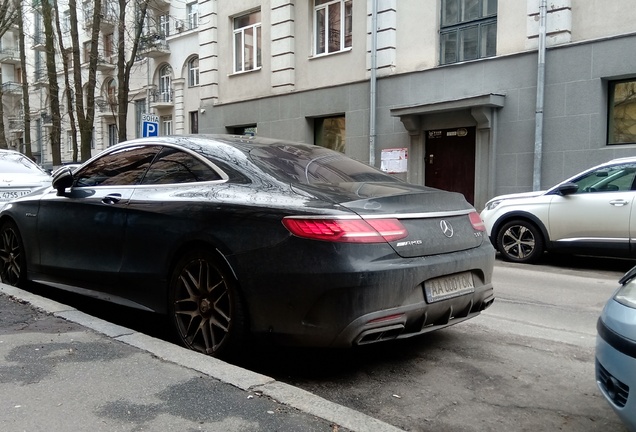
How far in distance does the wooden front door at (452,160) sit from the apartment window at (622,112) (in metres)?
3.18

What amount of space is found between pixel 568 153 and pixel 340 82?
699 centimetres

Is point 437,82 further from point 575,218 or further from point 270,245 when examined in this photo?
point 270,245

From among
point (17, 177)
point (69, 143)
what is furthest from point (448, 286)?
point (69, 143)

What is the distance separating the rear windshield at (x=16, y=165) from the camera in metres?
9.00

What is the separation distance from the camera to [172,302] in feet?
13.0

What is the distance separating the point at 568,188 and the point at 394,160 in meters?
7.12

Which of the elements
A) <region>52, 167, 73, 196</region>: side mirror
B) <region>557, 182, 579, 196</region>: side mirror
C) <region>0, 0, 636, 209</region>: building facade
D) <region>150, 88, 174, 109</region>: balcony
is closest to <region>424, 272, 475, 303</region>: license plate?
<region>52, 167, 73, 196</region>: side mirror

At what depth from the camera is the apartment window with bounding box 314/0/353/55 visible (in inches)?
655

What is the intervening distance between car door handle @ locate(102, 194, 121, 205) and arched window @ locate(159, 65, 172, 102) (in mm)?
25564

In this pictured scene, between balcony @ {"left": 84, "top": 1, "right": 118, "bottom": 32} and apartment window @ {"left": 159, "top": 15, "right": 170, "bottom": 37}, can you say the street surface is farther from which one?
apartment window @ {"left": 159, "top": 15, "right": 170, "bottom": 37}

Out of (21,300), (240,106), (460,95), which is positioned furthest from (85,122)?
(21,300)

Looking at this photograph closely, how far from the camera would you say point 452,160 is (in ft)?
48.3

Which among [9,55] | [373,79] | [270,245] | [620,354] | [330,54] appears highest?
[9,55]

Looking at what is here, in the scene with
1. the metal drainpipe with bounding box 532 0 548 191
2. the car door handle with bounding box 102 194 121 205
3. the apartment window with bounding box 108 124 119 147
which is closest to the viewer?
the car door handle with bounding box 102 194 121 205
